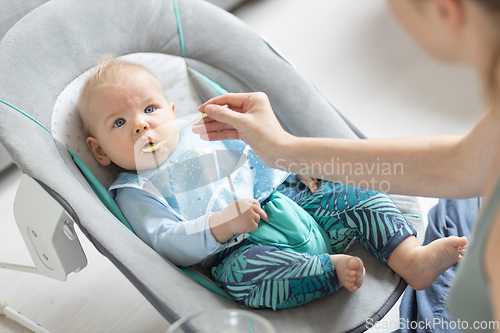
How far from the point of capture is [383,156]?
79 centimetres

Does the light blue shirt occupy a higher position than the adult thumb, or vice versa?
the adult thumb

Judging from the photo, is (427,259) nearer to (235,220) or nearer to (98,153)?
(235,220)

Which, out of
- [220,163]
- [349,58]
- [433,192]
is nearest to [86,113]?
[220,163]

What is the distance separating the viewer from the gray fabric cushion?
866mm

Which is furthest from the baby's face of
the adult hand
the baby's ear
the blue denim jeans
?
the blue denim jeans

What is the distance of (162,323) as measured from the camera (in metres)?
1.29

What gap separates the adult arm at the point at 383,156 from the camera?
0.72 metres

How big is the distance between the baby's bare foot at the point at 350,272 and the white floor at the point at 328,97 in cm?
51

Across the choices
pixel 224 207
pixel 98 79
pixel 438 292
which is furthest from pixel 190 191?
pixel 438 292

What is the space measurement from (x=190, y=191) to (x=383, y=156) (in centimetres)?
51

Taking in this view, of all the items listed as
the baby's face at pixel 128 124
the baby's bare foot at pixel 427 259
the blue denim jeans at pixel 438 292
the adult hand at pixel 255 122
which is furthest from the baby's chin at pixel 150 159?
the blue denim jeans at pixel 438 292

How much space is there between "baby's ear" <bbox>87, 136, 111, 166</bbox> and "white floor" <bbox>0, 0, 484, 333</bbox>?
1.62 ft

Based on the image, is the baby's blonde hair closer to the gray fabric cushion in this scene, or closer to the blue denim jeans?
the gray fabric cushion

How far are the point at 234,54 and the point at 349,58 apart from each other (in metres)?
1.30
